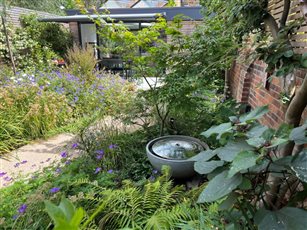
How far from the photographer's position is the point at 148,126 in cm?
350

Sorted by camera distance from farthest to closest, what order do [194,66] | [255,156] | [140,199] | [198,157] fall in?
[194,66], [140,199], [198,157], [255,156]

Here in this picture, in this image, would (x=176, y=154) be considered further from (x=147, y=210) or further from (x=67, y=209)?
(x=67, y=209)

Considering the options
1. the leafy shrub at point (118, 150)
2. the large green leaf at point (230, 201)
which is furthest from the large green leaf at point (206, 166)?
the leafy shrub at point (118, 150)

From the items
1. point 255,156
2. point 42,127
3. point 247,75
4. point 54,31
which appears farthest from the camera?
point 54,31

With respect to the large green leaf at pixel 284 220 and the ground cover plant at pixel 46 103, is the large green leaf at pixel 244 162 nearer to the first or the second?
the large green leaf at pixel 284 220

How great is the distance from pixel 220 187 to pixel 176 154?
163 centimetres

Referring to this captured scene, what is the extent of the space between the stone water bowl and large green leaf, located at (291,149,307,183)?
1.46m

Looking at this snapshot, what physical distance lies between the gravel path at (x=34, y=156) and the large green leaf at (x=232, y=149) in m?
2.35

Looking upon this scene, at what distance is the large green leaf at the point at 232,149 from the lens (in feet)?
2.81

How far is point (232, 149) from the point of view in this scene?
2.93 feet

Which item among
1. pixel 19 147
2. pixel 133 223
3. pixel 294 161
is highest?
pixel 294 161

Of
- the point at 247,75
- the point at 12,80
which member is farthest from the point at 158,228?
the point at 12,80

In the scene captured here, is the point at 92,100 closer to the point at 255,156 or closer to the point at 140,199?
the point at 140,199

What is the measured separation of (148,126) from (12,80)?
2.91 metres
